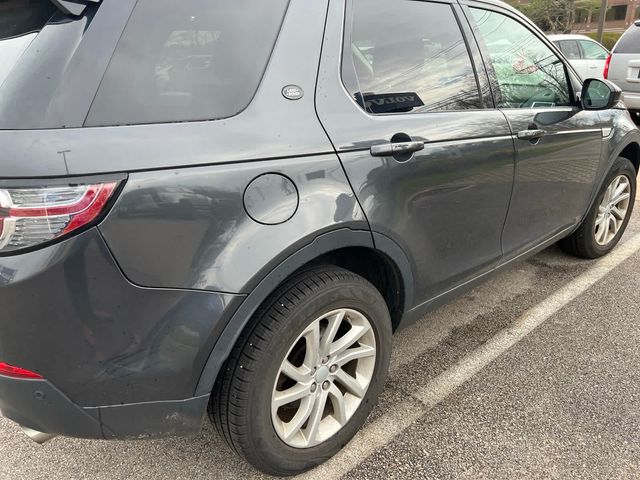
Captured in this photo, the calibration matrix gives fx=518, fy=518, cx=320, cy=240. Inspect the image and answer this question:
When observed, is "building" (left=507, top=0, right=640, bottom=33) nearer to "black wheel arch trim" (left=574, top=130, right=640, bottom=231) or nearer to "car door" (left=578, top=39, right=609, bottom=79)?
"car door" (left=578, top=39, right=609, bottom=79)

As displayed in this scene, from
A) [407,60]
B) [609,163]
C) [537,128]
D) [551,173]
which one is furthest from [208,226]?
[609,163]

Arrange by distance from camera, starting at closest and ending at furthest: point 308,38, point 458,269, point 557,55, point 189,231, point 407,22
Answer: point 189,231 < point 308,38 < point 407,22 < point 458,269 < point 557,55

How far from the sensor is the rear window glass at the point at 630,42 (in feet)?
24.8

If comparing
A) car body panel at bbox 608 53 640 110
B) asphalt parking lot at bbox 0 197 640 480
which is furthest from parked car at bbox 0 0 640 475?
car body panel at bbox 608 53 640 110

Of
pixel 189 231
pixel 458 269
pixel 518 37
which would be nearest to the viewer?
pixel 189 231

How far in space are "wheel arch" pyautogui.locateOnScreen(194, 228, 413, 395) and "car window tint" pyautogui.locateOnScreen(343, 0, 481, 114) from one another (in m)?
0.51

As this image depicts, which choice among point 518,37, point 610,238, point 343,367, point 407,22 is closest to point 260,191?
point 343,367

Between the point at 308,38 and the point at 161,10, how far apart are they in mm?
497

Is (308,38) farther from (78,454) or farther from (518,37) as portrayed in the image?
(78,454)

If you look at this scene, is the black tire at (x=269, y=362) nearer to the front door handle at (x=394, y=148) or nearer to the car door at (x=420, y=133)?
the car door at (x=420, y=133)

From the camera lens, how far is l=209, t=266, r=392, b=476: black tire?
5.51 feet

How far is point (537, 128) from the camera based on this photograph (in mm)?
2725

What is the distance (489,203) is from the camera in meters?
2.47

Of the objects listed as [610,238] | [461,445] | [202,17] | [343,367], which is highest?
[202,17]
